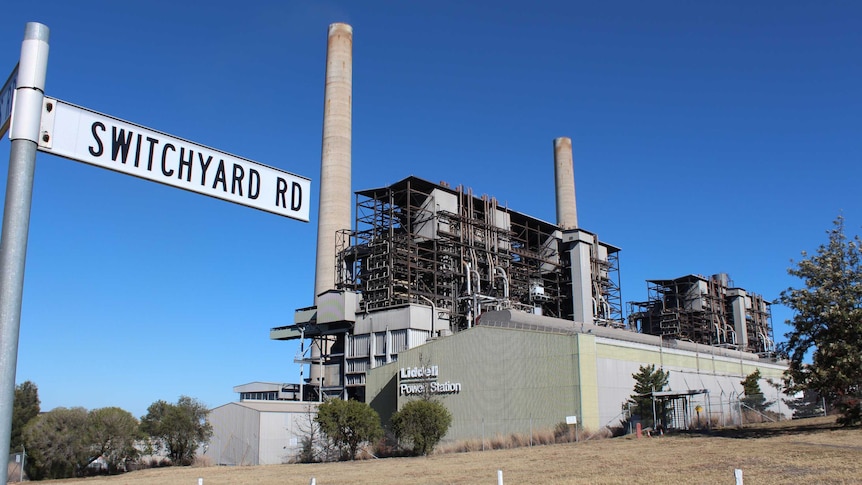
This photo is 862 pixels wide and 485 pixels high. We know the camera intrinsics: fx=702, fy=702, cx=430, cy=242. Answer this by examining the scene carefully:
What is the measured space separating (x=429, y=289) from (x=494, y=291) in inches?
306

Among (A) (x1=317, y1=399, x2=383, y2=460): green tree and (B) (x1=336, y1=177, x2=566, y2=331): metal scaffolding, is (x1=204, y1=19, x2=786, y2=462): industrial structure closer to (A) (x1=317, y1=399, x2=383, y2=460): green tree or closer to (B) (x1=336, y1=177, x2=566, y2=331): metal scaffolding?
(B) (x1=336, y1=177, x2=566, y2=331): metal scaffolding

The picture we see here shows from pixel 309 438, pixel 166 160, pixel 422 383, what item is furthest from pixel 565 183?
pixel 166 160

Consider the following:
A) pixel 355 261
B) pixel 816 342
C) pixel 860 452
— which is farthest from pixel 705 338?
pixel 860 452

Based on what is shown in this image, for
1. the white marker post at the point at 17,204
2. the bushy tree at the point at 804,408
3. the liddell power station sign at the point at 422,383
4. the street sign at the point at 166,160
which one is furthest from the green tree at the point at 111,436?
the bushy tree at the point at 804,408

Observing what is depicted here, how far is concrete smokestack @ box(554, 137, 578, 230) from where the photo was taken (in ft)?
314

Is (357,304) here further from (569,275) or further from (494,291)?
(569,275)

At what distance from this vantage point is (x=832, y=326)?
3625 centimetres

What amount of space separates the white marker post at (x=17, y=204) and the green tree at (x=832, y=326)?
1508 inches

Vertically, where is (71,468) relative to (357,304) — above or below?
below

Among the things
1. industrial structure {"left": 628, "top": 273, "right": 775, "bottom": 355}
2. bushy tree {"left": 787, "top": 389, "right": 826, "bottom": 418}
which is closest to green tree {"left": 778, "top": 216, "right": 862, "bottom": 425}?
bushy tree {"left": 787, "top": 389, "right": 826, "bottom": 418}

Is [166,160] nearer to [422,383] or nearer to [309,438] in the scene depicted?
[422,383]

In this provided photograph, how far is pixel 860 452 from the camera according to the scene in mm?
25734

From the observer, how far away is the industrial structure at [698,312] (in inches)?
3816

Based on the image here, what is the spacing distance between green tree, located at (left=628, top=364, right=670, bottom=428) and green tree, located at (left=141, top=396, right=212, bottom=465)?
32.7m
